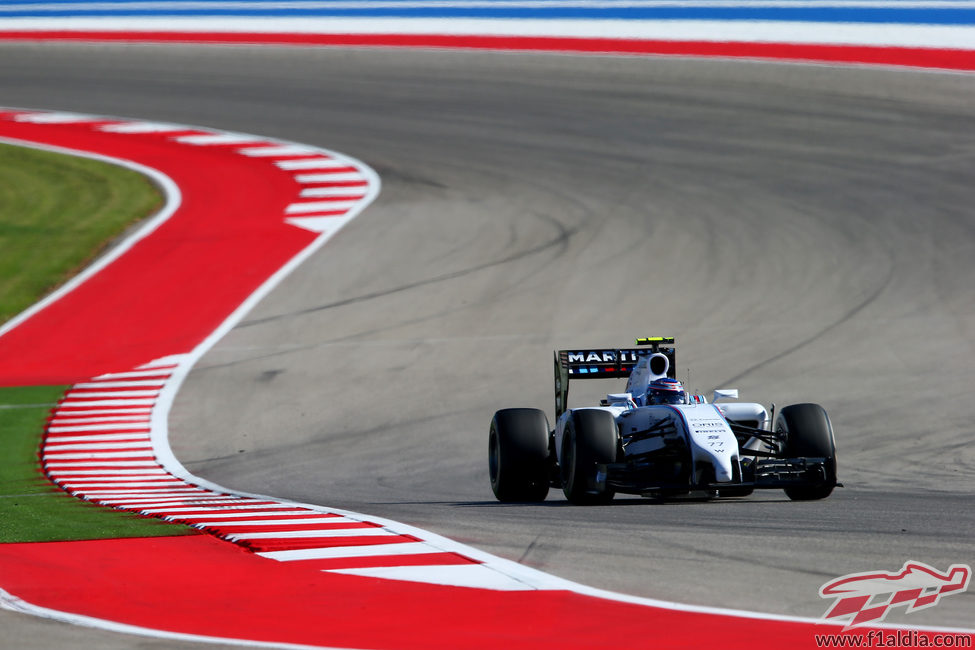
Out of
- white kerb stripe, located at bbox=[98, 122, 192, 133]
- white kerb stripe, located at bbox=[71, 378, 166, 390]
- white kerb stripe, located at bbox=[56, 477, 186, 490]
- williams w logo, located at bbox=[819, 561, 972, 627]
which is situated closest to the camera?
williams w logo, located at bbox=[819, 561, 972, 627]

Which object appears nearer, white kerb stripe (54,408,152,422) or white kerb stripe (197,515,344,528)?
white kerb stripe (197,515,344,528)

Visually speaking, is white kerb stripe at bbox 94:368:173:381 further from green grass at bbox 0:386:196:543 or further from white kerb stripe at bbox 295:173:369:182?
white kerb stripe at bbox 295:173:369:182

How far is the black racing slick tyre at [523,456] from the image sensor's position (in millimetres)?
11578

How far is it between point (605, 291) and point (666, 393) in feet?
28.7

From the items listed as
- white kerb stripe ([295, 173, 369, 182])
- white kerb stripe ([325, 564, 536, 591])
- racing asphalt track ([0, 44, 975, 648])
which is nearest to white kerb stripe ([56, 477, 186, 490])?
racing asphalt track ([0, 44, 975, 648])

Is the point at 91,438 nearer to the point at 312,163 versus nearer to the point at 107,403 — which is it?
the point at 107,403

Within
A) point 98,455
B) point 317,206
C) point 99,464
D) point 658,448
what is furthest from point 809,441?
point 317,206

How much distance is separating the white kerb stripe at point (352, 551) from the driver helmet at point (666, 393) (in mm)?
3248

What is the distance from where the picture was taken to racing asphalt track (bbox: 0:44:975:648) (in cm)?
937

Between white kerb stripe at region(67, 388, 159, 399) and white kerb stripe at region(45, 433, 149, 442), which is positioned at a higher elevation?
white kerb stripe at region(67, 388, 159, 399)

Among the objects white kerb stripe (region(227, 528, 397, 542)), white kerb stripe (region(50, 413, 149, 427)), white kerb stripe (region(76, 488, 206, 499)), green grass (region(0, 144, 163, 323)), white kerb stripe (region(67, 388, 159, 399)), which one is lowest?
white kerb stripe (region(76, 488, 206, 499))

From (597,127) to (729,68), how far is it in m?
4.41

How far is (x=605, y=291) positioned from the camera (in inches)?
788

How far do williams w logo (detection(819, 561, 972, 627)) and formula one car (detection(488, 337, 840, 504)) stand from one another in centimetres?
279
